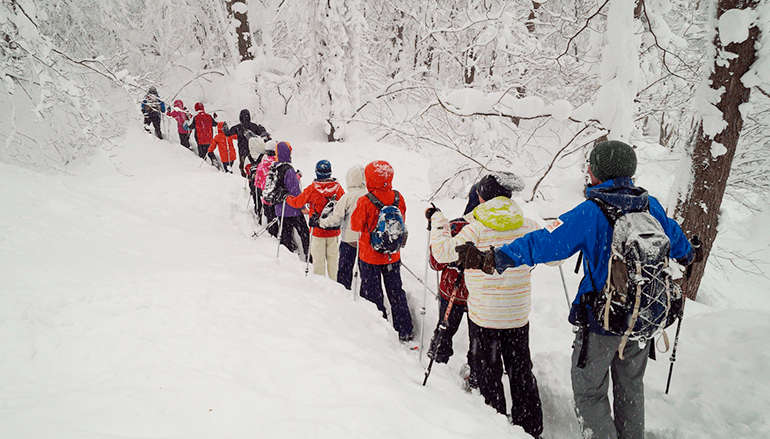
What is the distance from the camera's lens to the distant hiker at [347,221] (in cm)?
460

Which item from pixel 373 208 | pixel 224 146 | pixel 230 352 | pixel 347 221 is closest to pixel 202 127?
pixel 224 146

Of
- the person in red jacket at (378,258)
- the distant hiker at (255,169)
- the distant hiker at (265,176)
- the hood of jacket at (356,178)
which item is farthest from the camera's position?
the distant hiker at (255,169)

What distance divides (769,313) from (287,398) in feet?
13.9

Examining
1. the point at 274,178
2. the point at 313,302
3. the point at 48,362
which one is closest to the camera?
the point at 48,362

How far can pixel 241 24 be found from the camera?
13984 millimetres

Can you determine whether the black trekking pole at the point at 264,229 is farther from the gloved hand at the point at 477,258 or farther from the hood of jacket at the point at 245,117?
the gloved hand at the point at 477,258

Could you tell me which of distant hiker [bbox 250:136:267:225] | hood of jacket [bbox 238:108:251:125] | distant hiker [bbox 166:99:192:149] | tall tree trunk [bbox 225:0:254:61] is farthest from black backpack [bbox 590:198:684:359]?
tall tree trunk [bbox 225:0:254:61]

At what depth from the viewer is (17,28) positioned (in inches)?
186

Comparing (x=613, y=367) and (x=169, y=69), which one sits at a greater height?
(x=169, y=69)

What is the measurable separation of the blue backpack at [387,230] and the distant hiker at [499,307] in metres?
1.08

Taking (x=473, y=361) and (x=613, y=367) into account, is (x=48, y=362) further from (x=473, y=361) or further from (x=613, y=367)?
(x=613, y=367)

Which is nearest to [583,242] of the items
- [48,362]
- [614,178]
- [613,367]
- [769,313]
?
[614,178]

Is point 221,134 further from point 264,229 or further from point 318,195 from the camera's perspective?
point 318,195

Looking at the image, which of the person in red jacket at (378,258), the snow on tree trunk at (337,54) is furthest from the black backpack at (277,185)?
the snow on tree trunk at (337,54)
